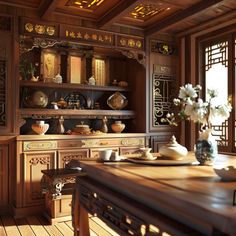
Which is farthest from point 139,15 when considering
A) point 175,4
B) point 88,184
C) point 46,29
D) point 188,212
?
point 188,212

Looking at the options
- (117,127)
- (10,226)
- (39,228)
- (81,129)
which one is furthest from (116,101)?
(10,226)

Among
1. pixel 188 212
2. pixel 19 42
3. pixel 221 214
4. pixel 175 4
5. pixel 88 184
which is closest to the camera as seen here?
pixel 221 214

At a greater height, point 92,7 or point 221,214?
point 92,7

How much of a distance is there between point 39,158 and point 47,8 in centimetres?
175

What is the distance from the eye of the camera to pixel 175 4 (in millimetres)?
3271

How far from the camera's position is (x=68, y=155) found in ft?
11.9

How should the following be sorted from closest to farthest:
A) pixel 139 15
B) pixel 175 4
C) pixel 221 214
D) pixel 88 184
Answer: pixel 221 214
pixel 88 184
pixel 175 4
pixel 139 15

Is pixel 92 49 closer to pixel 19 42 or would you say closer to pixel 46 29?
pixel 46 29

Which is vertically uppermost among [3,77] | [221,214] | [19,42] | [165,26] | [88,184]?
[165,26]

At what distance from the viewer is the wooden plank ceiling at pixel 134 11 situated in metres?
3.21

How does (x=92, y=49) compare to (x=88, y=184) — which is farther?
(x=92, y=49)

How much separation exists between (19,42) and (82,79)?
1084mm

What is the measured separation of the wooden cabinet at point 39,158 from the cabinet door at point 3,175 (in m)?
0.14

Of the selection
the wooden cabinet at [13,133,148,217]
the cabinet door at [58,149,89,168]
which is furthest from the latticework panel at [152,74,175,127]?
the cabinet door at [58,149,89,168]
